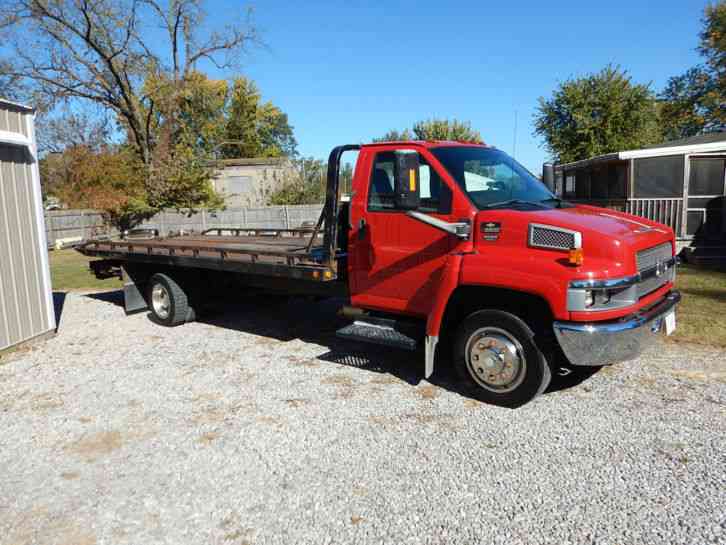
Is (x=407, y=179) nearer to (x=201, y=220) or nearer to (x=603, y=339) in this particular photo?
(x=603, y=339)

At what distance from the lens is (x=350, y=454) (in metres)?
4.07

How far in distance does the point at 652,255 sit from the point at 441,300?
5.99ft

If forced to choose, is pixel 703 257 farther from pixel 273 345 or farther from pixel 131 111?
pixel 131 111

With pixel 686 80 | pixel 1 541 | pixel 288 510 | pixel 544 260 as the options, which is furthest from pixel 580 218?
pixel 686 80

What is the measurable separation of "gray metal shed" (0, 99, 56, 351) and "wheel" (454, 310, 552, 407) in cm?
585

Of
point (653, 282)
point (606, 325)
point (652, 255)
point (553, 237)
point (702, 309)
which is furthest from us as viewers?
point (702, 309)

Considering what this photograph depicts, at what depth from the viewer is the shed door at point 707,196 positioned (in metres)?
14.8

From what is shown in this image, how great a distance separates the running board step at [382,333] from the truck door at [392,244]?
0.17 metres

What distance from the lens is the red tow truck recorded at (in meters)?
4.20

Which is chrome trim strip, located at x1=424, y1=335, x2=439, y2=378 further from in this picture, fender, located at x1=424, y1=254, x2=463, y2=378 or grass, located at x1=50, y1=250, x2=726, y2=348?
grass, located at x1=50, y1=250, x2=726, y2=348

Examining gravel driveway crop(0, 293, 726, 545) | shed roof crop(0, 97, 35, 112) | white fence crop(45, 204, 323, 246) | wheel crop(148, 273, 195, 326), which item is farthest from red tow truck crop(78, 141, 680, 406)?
white fence crop(45, 204, 323, 246)

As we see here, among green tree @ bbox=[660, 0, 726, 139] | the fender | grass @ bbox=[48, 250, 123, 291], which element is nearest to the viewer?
the fender

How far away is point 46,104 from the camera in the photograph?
27.8 metres

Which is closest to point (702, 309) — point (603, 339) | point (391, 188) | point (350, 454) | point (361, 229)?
point (603, 339)
